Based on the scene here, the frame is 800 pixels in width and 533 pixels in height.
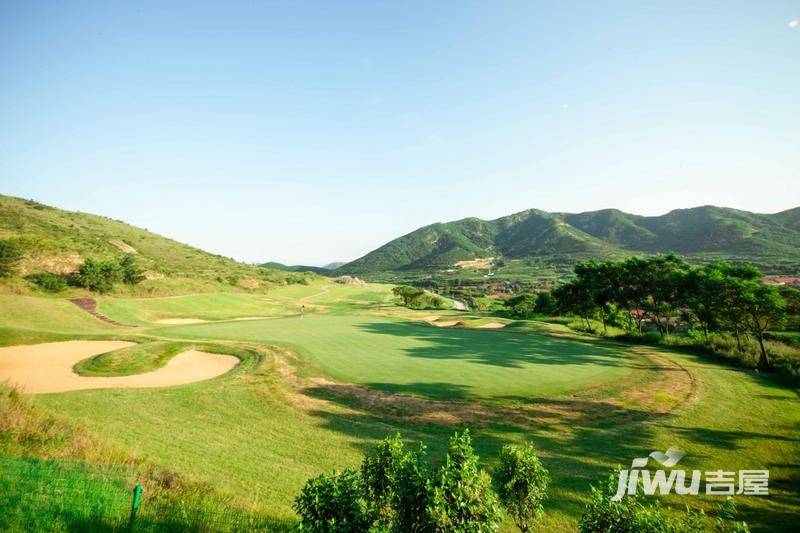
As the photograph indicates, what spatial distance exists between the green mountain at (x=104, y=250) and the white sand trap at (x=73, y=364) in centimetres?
3136

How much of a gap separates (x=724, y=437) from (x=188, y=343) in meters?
40.2

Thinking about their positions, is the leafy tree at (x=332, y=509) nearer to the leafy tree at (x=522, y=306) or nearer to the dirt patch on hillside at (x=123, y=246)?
the leafy tree at (x=522, y=306)

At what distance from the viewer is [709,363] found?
31547mm

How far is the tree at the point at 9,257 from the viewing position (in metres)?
50.4

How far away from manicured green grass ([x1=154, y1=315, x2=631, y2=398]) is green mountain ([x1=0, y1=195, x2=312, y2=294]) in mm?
35234

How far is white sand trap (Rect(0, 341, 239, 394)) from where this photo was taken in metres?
23.2

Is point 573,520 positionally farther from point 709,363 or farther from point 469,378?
point 709,363

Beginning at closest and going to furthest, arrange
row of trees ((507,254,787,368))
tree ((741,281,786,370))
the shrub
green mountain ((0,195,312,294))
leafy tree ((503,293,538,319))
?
tree ((741,281,786,370)), row of trees ((507,254,787,368)), the shrub, green mountain ((0,195,312,294)), leafy tree ((503,293,538,319))

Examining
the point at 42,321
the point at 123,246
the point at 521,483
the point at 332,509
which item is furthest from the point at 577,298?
the point at 123,246

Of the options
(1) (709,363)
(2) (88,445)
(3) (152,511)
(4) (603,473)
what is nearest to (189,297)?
(2) (88,445)

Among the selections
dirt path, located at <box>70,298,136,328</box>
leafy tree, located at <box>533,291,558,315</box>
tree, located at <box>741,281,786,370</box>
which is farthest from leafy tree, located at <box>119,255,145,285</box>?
leafy tree, located at <box>533,291,558,315</box>

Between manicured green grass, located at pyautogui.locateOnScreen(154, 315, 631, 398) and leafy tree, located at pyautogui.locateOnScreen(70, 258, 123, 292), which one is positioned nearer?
manicured green grass, located at pyautogui.locateOnScreen(154, 315, 631, 398)

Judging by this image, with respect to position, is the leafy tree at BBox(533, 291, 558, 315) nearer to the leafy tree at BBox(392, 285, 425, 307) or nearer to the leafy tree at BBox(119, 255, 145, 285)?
the leafy tree at BBox(392, 285, 425, 307)

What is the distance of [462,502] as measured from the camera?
6.34 meters
